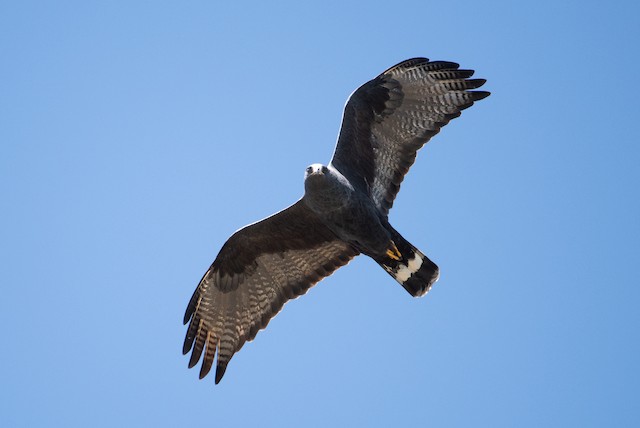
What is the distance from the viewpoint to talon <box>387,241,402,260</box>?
9.81 meters

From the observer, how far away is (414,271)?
397 inches

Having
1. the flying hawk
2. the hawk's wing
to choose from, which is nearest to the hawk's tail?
the flying hawk

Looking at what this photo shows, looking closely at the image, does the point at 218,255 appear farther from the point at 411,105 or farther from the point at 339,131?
the point at 411,105

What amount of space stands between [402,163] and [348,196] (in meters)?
1.14

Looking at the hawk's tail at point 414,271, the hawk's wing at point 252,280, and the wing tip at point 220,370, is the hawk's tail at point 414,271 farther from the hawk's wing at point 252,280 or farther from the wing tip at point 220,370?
the wing tip at point 220,370

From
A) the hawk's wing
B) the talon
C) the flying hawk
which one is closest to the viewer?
the talon

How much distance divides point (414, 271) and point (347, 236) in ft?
3.13

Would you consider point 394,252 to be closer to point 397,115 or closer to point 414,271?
point 414,271

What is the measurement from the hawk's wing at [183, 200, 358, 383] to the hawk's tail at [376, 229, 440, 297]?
0.51 meters

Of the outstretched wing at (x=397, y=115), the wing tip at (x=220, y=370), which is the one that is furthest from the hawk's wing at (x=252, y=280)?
the outstretched wing at (x=397, y=115)

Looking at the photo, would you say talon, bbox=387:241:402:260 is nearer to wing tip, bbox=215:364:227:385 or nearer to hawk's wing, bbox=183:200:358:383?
hawk's wing, bbox=183:200:358:383

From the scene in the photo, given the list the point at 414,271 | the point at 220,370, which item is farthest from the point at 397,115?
the point at 220,370

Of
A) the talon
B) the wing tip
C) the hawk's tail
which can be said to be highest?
the wing tip

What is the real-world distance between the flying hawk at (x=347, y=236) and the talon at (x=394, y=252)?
1 centimetres
